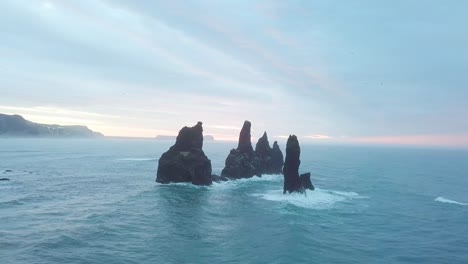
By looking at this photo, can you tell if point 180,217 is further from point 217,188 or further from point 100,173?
point 100,173

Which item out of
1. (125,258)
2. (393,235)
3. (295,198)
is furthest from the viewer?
(295,198)

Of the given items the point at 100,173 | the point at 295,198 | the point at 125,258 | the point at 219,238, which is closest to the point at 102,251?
the point at 125,258

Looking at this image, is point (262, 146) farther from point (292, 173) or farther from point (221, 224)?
point (221, 224)

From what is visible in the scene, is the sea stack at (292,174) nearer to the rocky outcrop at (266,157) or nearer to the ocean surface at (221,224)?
the ocean surface at (221,224)

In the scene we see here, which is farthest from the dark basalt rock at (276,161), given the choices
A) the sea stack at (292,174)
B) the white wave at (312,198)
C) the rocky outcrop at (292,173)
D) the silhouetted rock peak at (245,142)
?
the sea stack at (292,174)

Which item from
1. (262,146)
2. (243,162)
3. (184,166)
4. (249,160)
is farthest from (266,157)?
(184,166)

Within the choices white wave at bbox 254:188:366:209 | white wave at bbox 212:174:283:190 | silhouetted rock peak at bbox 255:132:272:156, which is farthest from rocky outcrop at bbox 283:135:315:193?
silhouetted rock peak at bbox 255:132:272:156
